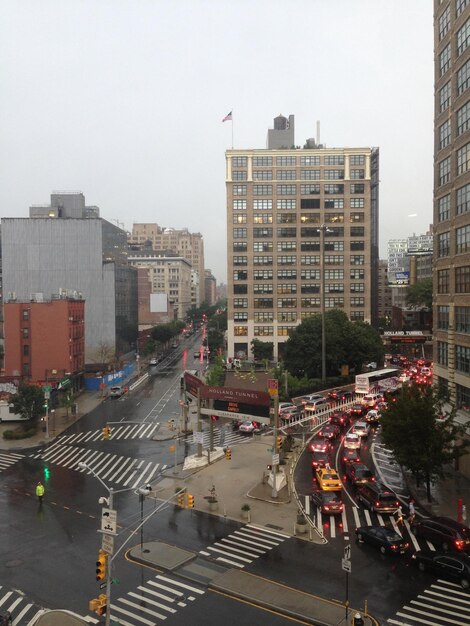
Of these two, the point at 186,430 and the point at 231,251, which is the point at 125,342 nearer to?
the point at 231,251

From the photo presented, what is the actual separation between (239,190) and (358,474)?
96225 millimetres

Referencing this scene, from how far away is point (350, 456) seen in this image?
46094 millimetres

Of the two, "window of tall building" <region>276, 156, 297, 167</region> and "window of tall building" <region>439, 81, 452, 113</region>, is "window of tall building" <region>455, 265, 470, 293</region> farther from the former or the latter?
"window of tall building" <region>276, 156, 297, 167</region>

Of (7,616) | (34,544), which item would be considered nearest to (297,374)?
(34,544)

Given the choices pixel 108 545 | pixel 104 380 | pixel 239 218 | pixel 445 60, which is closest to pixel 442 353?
pixel 445 60

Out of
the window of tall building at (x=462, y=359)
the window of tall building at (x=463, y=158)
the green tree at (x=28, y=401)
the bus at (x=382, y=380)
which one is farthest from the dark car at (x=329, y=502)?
the green tree at (x=28, y=401)

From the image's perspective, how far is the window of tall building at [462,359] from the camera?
40.7 metres

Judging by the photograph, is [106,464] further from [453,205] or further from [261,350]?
[261,350]

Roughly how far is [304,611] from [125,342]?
345 ft

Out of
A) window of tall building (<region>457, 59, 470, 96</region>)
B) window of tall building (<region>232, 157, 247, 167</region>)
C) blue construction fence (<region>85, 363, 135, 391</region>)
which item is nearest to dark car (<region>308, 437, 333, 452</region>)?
window of tall building (<region>457, 59, 470, 96</region>)

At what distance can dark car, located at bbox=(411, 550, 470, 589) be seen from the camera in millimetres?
24312

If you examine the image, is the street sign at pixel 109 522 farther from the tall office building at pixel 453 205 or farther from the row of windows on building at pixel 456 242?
the row of windows on building at pixel 456 242

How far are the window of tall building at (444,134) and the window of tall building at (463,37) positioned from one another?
17.4 ft

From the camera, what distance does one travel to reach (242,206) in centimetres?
12681
